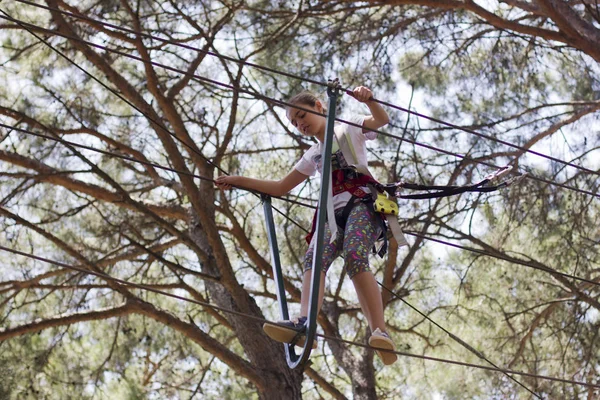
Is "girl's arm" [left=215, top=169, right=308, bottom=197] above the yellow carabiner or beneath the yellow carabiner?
above

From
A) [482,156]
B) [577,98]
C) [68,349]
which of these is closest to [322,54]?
[482,156]

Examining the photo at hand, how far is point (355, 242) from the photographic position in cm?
294

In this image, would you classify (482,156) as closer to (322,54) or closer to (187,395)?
(322,54)

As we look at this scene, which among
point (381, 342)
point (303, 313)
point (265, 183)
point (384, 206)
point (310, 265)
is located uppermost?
point (265, 183)

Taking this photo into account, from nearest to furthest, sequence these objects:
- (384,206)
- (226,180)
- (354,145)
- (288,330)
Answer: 1. (288,330)
2. (384,206)
3. (354,145)
4. (226,180)

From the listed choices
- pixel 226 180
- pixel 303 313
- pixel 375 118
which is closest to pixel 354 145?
pixel 375 118

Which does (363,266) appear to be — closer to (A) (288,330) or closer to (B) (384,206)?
(B) (384,206)

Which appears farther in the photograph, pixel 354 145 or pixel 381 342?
pixel 354 145

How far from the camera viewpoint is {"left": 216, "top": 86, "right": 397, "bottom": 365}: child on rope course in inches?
113

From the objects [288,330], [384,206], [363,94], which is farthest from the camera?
[384,206]

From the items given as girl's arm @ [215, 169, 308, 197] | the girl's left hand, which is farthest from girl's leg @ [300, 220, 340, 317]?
the girl's left hand

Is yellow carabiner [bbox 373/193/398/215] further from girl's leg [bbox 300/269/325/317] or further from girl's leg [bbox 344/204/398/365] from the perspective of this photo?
girl's leg [bbox 300/269/325/317]

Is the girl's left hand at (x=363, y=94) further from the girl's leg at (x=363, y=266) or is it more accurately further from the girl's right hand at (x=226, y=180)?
the girl's right hand at (x=226, y=180)

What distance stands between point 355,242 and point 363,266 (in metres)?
0.08
